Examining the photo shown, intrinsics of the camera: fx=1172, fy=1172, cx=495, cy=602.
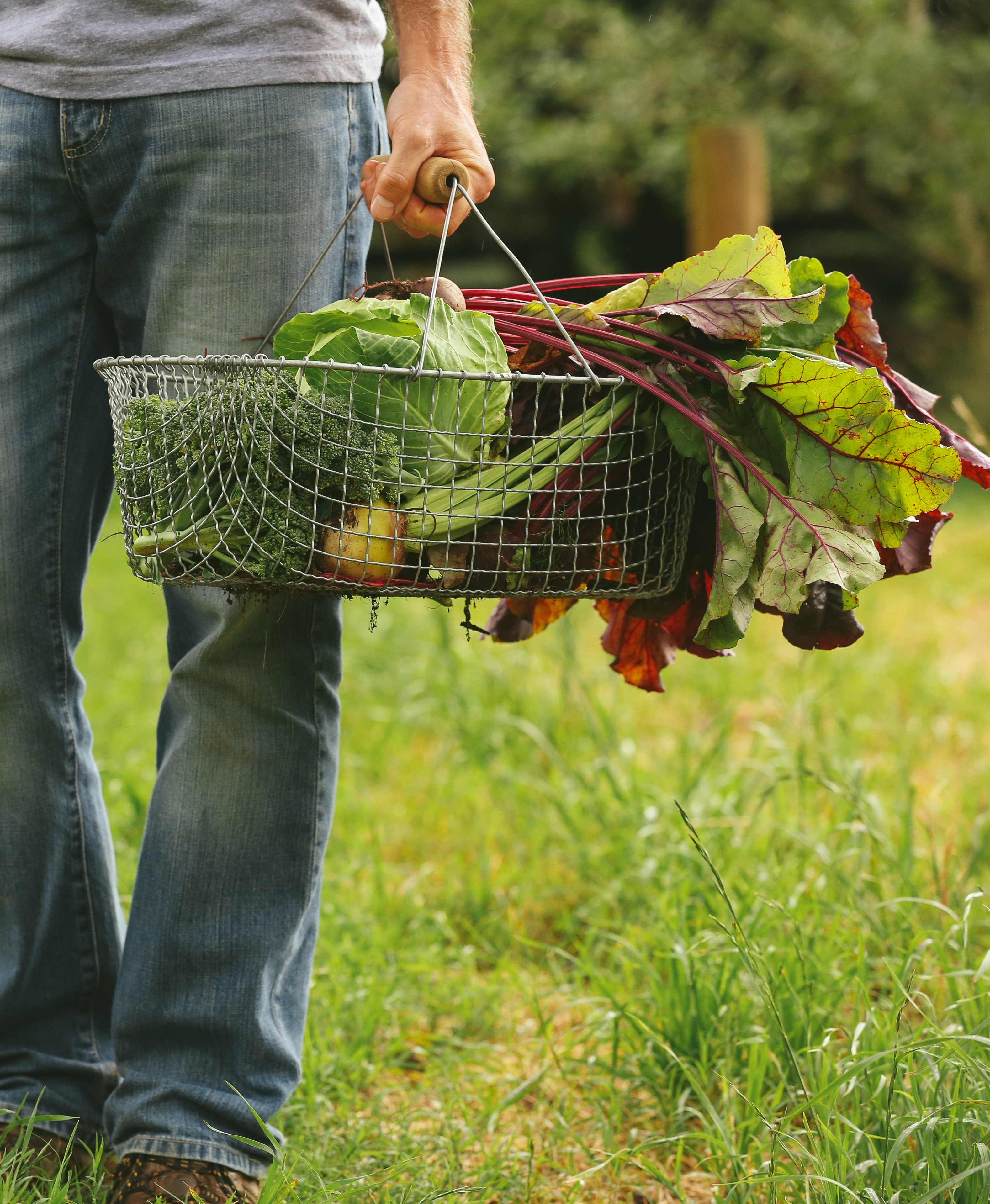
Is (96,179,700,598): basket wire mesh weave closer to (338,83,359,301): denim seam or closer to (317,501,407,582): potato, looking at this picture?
(317,501,407,582): potato

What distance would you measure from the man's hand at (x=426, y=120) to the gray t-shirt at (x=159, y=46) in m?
0.14

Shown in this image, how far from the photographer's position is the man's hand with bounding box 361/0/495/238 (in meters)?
1.33

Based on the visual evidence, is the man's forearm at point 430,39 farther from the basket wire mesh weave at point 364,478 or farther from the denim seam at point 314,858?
the denim seam at point 314,858

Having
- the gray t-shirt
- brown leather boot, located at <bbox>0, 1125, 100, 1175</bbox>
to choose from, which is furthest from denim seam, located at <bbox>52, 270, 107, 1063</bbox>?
the gray t-shirt

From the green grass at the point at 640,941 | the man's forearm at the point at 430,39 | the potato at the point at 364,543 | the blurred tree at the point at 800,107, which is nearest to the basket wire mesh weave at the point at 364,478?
the potato at the point at 364,543

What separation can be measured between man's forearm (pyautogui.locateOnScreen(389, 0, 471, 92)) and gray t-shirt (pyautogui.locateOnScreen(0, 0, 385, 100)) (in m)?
0.13

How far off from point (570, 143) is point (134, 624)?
20.8 feet

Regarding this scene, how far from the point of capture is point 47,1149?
5.14 ft

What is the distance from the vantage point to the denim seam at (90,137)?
4.76 ft

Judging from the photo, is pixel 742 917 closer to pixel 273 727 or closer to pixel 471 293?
pixel 273 727

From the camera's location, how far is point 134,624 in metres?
4.86

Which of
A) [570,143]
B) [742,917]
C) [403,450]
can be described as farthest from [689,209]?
[403,450]

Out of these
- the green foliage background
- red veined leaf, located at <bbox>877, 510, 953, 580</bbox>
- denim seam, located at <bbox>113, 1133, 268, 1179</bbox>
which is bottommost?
denim seam, located at <bbox>113, 1133, 268, 1179</bbox>

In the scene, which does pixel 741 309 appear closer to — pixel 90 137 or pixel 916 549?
pixel 916 549
